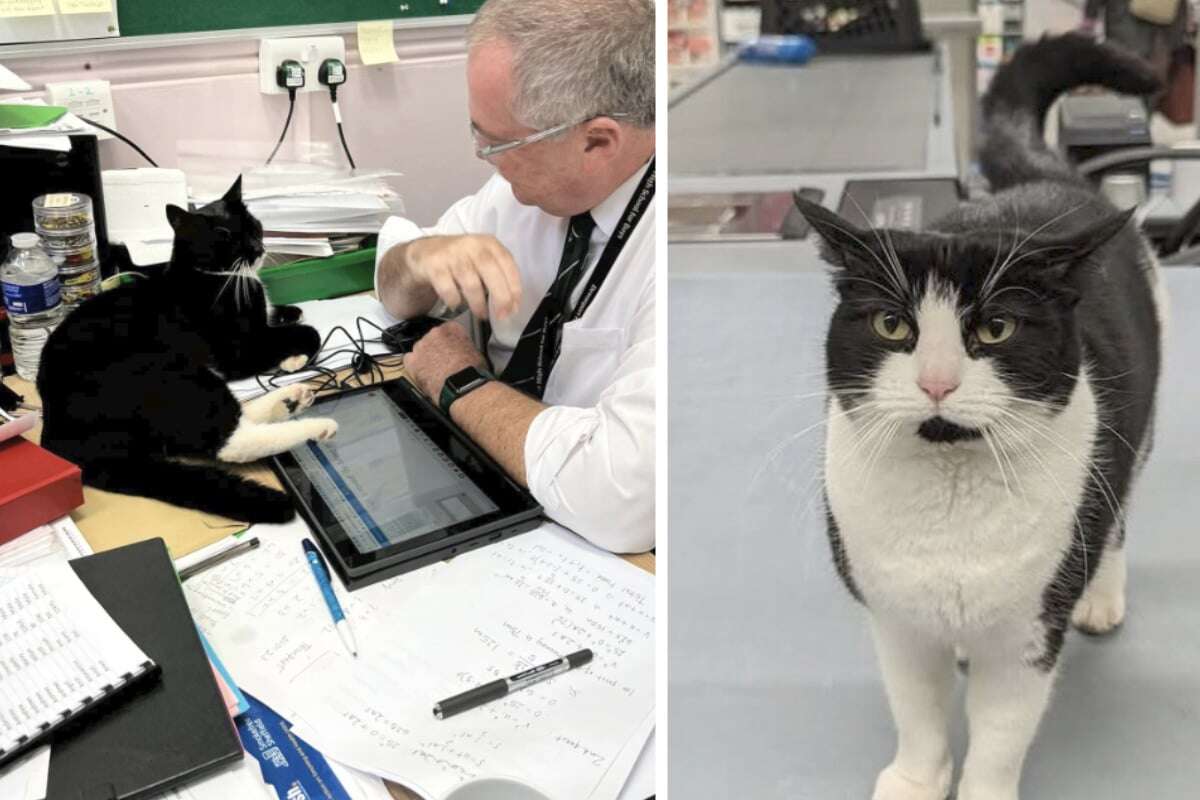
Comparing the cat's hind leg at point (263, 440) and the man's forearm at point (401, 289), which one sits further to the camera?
the man's forearm at point (401, 289)

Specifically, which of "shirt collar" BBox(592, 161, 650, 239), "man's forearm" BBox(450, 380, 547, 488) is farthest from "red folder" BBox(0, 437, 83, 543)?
"shirt collar" BBox(592, 161, 650, 239)

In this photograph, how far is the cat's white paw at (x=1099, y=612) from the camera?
1.46 feet

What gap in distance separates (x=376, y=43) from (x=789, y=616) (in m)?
1.64

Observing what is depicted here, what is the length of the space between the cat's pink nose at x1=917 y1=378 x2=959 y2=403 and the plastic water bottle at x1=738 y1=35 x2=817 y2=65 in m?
0.15

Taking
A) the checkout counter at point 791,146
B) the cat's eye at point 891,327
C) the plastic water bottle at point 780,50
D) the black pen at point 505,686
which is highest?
the plastic water bottle at point 780,50

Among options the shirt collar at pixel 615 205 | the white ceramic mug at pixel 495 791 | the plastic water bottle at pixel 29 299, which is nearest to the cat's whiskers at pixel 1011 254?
the white ceramic mug at pixel 495 791

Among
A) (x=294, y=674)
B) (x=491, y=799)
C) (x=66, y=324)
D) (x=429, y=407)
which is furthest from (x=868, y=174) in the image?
(x=66, y=324)

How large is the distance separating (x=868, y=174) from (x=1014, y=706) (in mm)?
247

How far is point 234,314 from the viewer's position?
133cm

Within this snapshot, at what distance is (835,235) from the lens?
1.40 ft

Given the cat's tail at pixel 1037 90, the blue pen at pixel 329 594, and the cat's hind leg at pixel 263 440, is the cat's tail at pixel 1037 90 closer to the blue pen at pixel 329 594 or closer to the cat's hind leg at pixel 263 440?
the blue pen at pixel 329 594

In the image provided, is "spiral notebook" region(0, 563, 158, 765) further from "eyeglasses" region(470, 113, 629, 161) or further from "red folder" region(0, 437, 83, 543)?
"eyeglasses" region(470, 113, 629, 161)

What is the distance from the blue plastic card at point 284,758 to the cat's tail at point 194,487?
255 mm

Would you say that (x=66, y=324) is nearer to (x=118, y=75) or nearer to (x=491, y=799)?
(x=118, y=75)
